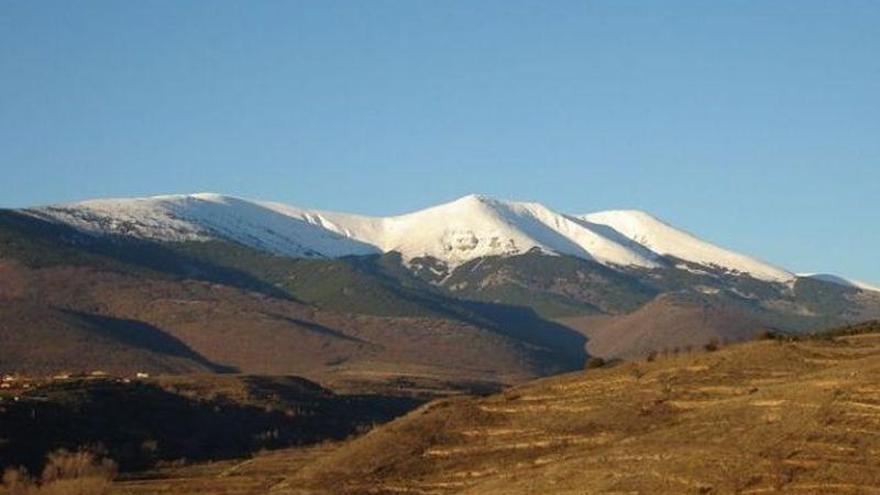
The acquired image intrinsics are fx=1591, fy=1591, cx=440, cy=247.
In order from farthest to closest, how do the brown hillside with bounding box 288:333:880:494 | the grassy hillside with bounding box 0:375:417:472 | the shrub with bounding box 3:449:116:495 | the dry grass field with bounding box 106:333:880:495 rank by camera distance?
the grassy hillside with bounding box 0:375:417:472 → the shrub with bounding box 3:449:116:495 → the dry grass field with bounding box 106:333:880:495 → the brown hillside with bounding box 288:333:880:494

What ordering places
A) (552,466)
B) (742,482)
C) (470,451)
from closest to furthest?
(742,482)
(552,466)
(470,451)

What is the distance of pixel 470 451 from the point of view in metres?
71.8

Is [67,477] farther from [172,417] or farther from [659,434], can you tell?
[172,417]

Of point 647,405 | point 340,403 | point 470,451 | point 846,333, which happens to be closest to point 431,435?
point 470,451

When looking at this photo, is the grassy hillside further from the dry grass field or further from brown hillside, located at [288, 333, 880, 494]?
→ brown hillside, located at [288, 333, 880, 494]

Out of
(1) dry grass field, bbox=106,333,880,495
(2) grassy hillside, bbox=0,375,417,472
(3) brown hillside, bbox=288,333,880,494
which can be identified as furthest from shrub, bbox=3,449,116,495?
(3) brown hillside, bbox=288,333,880,494

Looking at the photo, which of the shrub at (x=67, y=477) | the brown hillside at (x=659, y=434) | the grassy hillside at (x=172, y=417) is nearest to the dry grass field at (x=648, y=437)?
the brown hillside at (x=659, y=434)

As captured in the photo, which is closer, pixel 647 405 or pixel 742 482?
pixel 742 482

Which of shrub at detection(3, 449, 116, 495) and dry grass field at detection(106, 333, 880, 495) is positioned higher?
dry grass field at detection(106, 333, 880, 495)

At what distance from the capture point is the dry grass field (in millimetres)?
57531

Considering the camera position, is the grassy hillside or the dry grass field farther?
the grassy hillside

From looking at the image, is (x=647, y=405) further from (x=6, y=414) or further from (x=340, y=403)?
(x=340, y=403)

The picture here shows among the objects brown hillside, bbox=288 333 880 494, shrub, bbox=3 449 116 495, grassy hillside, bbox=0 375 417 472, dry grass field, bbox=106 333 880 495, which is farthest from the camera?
grassy hillside, bbox=0 375 417 472

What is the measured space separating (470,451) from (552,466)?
7.54 meters
